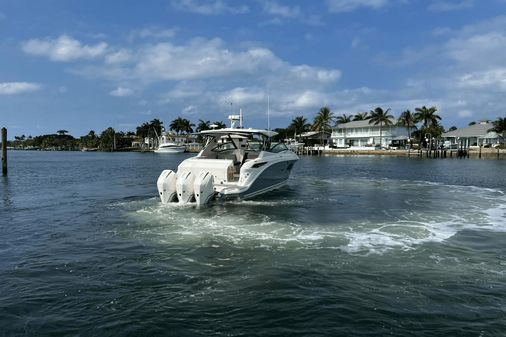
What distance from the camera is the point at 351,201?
707 inches

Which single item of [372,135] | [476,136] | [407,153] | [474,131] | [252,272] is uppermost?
[474,131]

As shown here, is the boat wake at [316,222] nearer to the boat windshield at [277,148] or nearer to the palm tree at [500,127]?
the boat windshield at [277,148]

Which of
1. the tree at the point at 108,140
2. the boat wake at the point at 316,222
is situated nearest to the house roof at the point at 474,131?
the boat wake at the point at 316,222

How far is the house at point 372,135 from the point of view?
97562 mm

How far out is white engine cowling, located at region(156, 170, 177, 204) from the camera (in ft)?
50.9

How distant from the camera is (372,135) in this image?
98.4 metres

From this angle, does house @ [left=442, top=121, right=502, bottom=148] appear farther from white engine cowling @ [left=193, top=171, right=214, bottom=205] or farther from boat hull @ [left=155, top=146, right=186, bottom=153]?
white engine cowling @ [left=193, top=171, right=214, bottom=205]

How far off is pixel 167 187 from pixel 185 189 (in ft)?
2.62

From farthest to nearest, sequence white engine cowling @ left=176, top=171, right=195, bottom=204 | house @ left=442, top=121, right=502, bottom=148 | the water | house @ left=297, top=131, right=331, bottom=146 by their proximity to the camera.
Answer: house @ left=297, top=131, right=331, bottom=146, house @ left=442, top=121, right=502, bottom=148, white engine cowling @ left=176, top=171, right=195, bottom=204, the water

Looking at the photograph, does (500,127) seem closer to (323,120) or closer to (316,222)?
(323,120)

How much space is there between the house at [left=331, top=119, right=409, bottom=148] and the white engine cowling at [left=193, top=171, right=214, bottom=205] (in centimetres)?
8349

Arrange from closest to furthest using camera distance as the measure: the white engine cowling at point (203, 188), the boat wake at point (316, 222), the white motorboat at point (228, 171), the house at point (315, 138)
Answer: the boat wake at point (316, 222)
the white engine cowling at point (203, 188)
the white motorboat at point (228, 171)
the house at point (315, 138)

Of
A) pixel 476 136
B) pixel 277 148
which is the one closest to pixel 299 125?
pixel 476 136

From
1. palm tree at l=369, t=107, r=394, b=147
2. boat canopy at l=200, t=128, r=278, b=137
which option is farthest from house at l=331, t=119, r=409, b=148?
boat canopy at l=200, t=128, r=278, b=137
